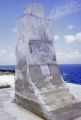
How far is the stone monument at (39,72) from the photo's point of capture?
4184 millimetres

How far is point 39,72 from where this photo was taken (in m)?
4.64

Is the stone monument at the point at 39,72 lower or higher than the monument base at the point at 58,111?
higher

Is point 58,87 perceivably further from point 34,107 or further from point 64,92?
point 34,107

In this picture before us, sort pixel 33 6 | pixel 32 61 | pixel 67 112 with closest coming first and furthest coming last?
pixel 67 112 < pixel 32 61 < pixel 33 6

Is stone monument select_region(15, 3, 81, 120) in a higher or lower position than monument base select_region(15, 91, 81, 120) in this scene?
higher

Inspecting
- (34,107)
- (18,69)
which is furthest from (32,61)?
(34,107)

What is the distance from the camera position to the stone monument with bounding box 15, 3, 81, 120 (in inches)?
165

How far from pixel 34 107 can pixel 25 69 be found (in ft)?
3.39

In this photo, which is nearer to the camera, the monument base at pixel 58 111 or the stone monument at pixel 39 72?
the monument base at pixel 58 111

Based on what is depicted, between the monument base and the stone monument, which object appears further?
the stone monument

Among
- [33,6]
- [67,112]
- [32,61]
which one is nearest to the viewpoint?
[67,112]

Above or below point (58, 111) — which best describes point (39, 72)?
above

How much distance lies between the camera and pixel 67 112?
4133 millimetres

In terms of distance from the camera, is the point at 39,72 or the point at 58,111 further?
the point at 39,72
